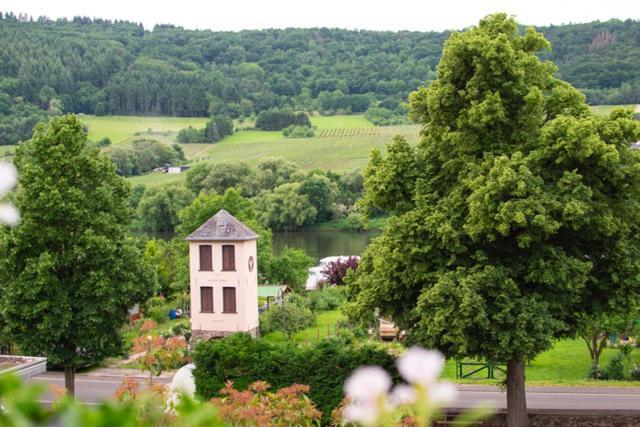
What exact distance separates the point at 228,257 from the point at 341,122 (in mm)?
134607

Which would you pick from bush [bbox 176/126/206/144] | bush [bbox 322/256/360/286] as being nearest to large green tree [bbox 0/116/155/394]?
bush [bbox 322/256/360/286]

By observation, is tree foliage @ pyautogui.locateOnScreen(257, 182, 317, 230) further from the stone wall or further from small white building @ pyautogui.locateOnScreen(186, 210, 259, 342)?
the stone wall

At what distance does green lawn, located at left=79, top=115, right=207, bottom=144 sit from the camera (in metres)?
144

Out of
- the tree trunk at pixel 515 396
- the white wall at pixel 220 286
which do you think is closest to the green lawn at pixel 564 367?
the tree trunk at pixel 515 396

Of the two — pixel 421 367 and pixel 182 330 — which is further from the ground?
pixel 421 367


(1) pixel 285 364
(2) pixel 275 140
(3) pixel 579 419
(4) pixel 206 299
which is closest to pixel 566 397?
(3) pixel 579 419

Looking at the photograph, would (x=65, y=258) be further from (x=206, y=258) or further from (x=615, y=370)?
(x=615, y=370)

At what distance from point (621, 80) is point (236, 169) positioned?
87.7 meters

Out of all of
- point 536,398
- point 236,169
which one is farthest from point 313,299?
point 236,169

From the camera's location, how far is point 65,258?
67.1 feet

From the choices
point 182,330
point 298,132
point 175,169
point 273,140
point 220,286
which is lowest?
point 175,169

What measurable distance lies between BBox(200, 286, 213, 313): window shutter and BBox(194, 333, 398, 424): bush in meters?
11.1

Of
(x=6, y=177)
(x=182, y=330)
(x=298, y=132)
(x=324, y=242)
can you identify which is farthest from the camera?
(x=298, y=132)

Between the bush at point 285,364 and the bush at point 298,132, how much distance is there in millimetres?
131259
